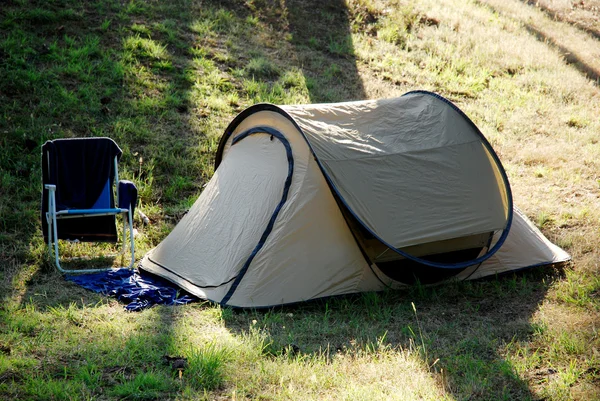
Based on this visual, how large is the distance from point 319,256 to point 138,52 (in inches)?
230

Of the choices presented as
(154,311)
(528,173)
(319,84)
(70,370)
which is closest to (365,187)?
(154,311)

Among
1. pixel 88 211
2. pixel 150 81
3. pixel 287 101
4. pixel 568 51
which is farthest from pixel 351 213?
pixel 568 51

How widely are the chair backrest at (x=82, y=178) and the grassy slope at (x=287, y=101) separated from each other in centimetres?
49

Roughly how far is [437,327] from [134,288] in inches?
95.7

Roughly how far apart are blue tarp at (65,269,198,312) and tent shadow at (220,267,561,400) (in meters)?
0.65

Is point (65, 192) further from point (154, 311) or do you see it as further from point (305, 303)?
point (305, 303)

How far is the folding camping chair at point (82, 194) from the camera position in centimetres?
570

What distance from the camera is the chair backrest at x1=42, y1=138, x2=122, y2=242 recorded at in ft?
19.1

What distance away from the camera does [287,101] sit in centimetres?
934

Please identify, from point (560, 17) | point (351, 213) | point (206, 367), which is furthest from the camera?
point (560, 17)

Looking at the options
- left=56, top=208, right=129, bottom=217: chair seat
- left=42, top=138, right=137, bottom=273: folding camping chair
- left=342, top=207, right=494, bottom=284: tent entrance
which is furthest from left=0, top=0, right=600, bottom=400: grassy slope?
left=56, top=208, right=129, bottom=217: chair seat

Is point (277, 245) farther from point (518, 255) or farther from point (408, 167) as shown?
point (518, 255)

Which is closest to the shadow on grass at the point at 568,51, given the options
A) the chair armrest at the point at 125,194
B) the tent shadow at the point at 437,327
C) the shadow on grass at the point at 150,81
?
the shadow on grass at the point at 150,81

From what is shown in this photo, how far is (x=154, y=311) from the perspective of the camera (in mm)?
4926
